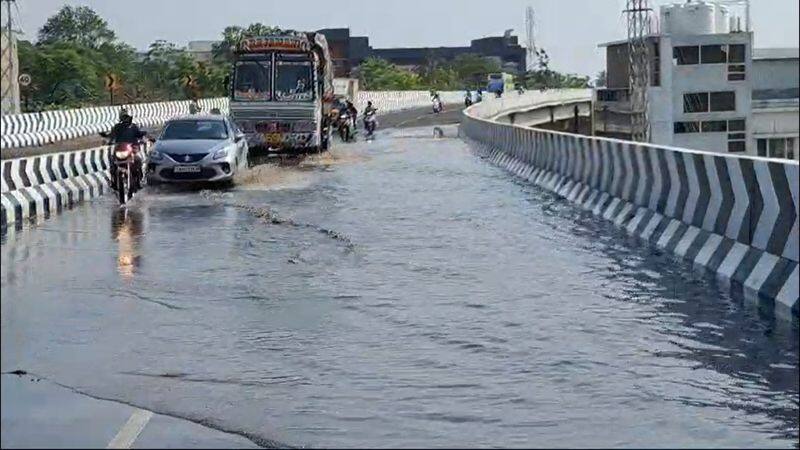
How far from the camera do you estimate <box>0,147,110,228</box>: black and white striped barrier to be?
71.8ft

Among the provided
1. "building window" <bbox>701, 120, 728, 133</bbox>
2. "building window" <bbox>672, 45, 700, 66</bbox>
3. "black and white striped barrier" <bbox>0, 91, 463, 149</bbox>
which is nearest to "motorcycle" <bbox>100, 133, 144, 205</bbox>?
"black and white striped barrier" <bbox>0, 91, 463, 149</bbox>

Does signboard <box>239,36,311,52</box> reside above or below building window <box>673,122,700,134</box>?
above

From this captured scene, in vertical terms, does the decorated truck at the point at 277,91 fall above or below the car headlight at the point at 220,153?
above

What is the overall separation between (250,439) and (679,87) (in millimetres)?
88181

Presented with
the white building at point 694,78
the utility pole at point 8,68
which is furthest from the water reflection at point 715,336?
the white building at point 694,78

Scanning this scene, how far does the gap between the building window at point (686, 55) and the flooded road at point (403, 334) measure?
64.6 m

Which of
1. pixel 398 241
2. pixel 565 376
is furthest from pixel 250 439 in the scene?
pixel 398 241

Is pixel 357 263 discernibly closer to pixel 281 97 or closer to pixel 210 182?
pixel 210 182

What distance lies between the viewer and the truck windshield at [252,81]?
4041cm

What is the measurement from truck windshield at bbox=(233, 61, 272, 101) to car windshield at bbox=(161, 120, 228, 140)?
9.80 metres

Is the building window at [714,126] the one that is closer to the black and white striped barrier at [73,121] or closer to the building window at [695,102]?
the building window at [695,102]

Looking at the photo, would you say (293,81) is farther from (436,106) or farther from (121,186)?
(436,106)

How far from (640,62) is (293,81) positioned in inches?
1864

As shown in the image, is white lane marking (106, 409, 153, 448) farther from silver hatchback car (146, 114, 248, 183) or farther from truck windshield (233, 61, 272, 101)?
truck windshield (233, 61, 272, 101)
